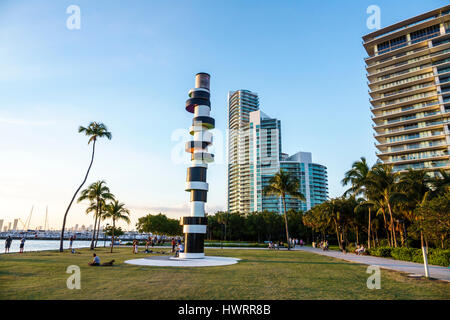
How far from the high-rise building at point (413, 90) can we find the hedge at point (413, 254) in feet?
189

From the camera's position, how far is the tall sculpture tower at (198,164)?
2486 centimetres

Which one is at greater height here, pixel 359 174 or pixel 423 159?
pixel 423 159

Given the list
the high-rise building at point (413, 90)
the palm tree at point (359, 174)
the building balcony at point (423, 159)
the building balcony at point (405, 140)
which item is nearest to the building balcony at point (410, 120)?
the high-rise building at point (413, 90)

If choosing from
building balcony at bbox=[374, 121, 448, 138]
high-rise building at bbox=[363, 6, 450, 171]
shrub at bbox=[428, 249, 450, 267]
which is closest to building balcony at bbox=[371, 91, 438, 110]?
high-rise building at bbox=[363, 6, 450, 171]

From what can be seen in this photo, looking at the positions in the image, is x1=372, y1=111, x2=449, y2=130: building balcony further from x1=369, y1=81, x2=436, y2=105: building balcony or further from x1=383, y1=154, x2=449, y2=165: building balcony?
x1=383, y1=154, x2=449, y2=165: building balcony

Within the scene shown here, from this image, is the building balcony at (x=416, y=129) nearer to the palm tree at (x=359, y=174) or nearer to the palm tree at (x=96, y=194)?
the palm tree at (x=359, y=174)

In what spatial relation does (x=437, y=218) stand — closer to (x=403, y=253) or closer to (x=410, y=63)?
(x=403, y=253)

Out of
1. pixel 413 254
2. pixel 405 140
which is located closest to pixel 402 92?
pixel 405 140

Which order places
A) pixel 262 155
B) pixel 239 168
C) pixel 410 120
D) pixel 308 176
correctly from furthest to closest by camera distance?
pixel 239 168 < pixel 262 155 < pixel 308 176 < pixel 410 120

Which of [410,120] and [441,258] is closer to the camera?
→ [441,258]

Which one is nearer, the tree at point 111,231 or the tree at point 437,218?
the tree at point 437,218

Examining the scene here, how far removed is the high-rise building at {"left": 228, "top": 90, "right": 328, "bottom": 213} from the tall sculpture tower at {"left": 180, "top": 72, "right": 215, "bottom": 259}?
130 m

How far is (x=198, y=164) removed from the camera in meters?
26.2

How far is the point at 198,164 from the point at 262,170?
144m
